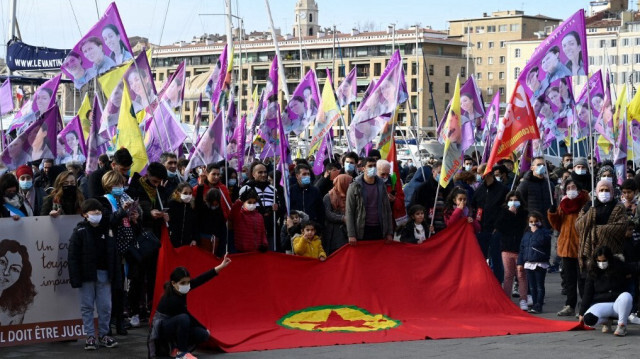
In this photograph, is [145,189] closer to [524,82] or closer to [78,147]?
[524,82]

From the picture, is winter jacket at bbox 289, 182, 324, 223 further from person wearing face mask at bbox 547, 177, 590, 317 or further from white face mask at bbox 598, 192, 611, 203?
white face mask at bbox 598, 192, 611, 203

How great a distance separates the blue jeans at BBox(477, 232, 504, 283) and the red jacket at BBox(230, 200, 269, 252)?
347 cm

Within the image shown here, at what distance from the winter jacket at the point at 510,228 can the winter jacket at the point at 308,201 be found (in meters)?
2.39

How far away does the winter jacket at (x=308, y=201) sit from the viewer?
15352mm

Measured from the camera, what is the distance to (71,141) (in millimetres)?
22797

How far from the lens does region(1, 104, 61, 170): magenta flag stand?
14586mm

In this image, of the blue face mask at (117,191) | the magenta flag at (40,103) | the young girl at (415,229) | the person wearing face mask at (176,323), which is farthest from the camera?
the magenta flag at (40,103)

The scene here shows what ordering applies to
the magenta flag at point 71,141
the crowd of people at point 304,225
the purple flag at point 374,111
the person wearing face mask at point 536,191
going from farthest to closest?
the magenta flag at point 71,141, the purple flag at point 374,111, the person wearing face mask at point 536,191, the crowd of people at point 304,225

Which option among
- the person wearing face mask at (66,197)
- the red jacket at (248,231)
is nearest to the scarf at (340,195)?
the red jacket at (248,231)

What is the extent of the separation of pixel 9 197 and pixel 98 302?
4.53ft

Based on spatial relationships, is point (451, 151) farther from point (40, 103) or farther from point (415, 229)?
point (40, 103)

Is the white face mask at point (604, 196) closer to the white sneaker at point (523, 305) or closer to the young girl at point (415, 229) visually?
the white sneaker at point (523, 305)

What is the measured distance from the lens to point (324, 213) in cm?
1523

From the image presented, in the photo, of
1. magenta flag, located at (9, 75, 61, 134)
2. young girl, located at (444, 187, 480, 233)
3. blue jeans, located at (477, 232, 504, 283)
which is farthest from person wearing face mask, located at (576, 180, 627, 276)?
magenta flag, located at (9, 75, 61, 134)
